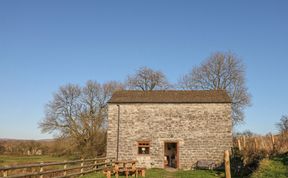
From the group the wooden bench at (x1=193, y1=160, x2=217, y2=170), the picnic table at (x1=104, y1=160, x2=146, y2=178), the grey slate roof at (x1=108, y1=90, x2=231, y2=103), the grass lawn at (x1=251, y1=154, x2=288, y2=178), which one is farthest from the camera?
the grey slate roof at (x1=108, y1=90, x2=231, y2=103)

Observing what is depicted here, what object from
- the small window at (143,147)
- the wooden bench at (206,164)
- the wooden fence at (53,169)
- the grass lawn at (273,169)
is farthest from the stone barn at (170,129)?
the grass lawn at (273,169)

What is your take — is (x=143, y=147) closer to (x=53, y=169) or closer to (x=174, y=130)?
(x=174, y=130)

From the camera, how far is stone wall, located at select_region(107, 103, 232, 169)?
2322cm

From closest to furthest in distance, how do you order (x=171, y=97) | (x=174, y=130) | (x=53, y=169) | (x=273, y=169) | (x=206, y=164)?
(x=273, y=169) → (x=53, y=169) → (x=206, y=164) → (x=174, y=130) → (x=171, y=97)

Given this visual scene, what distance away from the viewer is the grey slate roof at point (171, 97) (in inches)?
946

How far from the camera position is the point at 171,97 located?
24.8 meters

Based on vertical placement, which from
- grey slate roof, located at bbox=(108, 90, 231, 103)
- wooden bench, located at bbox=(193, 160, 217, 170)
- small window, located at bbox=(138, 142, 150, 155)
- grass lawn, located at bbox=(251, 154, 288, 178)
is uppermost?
grey slate roof, located at bbox=(108, 90, 231, 103)

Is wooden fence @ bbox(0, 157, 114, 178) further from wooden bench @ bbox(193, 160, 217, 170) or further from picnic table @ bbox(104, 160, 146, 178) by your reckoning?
wooden bench @ bbox(193, 160, 217, 170)

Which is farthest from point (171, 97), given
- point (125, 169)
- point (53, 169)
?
point (53, 169)

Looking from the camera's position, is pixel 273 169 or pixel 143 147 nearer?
pixel 273 169

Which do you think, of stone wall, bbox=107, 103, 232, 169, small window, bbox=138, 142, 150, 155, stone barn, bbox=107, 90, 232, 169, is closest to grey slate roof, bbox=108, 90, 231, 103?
stone barn, bbox=107, 90, 232, 169

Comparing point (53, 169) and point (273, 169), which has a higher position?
point (273, 169)

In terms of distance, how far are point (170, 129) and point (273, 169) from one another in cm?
1011

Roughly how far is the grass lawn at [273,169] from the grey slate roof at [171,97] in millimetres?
8238
